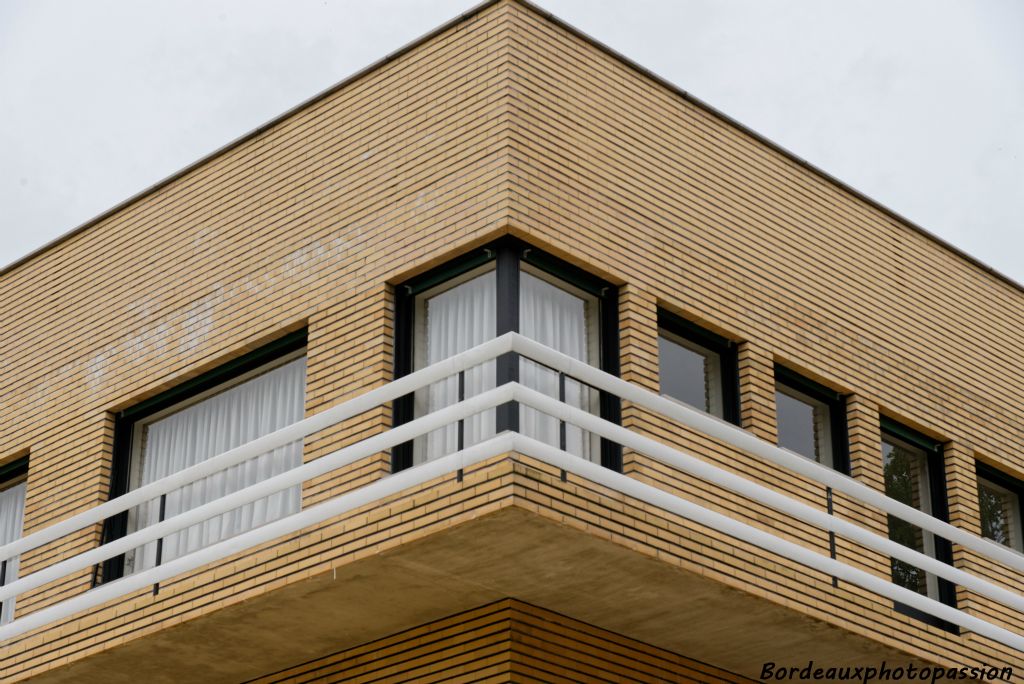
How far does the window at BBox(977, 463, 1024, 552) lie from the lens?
762 inches

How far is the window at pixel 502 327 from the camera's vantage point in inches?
586

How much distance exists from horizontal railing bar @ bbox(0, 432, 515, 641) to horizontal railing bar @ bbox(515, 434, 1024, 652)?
1.16ft

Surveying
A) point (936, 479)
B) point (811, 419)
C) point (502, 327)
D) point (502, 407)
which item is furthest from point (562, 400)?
point (936, 479)

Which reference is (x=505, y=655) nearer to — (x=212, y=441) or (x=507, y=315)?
(x=507, y=315)

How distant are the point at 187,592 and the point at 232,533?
1695mm

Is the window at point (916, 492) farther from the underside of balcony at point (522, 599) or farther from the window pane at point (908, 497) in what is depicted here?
the underside of balcony at point (522, 599)

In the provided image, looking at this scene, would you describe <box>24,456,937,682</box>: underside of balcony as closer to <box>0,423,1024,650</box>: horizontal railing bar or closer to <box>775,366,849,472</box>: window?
<box>0,423,1024,650</box>: horizontal railing bar

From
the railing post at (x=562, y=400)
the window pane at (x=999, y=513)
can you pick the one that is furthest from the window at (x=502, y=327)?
the window pane at (x=999, y=513)

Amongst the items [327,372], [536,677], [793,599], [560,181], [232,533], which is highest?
[560,181]

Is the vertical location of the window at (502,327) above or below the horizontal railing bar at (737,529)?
above

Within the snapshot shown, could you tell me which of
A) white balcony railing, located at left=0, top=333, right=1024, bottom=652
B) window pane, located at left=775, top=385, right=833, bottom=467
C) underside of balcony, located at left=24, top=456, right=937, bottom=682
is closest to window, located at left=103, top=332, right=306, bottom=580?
underside of balcony, located at left=24, top=456, right=937, bottom=682

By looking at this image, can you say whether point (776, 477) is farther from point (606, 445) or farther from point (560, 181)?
→ point (560, 181)

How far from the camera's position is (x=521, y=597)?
13875 millimetres

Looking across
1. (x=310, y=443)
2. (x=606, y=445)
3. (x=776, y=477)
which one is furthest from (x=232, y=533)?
(x=776, y=477)
